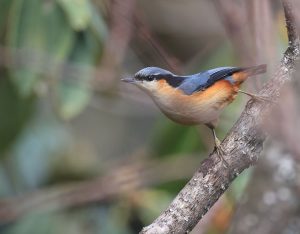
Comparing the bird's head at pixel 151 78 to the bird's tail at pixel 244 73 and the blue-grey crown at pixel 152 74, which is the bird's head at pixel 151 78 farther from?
the bird's tail at pixel 244 73

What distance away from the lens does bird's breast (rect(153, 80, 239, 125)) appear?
8.95 ft

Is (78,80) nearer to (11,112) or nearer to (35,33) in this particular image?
(35,33)

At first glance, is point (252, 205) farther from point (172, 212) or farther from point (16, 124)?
point (16, 124)

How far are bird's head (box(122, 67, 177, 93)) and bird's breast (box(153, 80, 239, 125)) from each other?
0.37 feet

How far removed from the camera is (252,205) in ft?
7.92

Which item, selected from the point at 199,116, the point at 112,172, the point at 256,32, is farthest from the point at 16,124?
the point at 256,32

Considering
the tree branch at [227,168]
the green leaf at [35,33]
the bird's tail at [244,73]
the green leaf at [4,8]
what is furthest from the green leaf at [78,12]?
the tree branch at [227,168]

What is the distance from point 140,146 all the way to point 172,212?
385cm

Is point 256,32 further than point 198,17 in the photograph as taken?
No

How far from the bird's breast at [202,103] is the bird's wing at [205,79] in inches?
0.6

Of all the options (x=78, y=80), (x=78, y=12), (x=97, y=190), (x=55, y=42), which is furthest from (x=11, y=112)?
(x=78, y=12)

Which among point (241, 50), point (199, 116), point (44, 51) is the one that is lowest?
point (44, 51)

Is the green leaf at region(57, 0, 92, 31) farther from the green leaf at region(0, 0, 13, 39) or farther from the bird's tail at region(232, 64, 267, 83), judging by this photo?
the bird's tail at region(232, 64, 267, 83)

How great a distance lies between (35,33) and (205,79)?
1.34 meters
